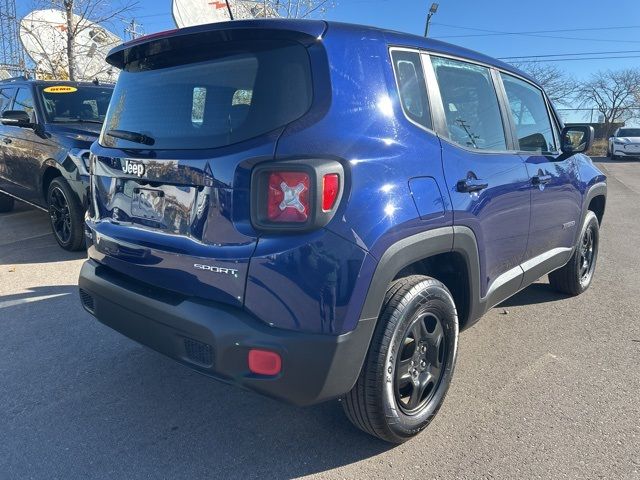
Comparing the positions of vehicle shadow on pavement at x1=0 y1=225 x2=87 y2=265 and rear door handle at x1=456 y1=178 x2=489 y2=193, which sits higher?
rear door handle at x1=456 y1=178 x2=489 y2=193

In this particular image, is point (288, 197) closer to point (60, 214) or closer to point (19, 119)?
point (60, 214)

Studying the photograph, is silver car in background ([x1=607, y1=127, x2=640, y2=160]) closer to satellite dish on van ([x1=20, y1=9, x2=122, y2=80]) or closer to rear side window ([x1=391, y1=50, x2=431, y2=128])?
satellite dish on van ([x1=20, y1=9, x2=122, y2=80])

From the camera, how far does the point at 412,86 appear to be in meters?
2.42

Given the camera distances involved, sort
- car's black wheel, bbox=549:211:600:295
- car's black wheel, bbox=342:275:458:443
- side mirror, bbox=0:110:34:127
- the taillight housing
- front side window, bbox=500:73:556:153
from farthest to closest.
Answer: side mirror, bbox=0:110:34:127, car's black wheel, bbox=549:211:600:295, front side window, bbox=500:73:556:153, car's black wheel, bbox=342:275:458:443, the taillight housing

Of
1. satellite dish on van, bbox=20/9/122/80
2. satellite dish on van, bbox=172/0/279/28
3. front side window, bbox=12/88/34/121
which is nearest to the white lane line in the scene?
front side window, bbox=12/88/34/121

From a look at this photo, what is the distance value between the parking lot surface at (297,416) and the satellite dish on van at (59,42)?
12.9 m

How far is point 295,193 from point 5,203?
26.1ft

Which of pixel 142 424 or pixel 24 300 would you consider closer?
pixel 142 424

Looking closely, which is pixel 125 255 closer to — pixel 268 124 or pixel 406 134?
pixel 268 124

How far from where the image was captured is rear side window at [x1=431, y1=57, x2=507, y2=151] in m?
2.67

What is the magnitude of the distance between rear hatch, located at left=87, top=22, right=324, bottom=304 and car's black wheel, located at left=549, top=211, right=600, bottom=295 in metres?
3.38

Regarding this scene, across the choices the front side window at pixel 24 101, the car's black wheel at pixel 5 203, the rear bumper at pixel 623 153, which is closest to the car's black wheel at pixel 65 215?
the front side window at pixel 24 101

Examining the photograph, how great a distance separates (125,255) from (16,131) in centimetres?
504

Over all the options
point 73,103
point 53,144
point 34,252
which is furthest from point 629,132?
point 34,252
